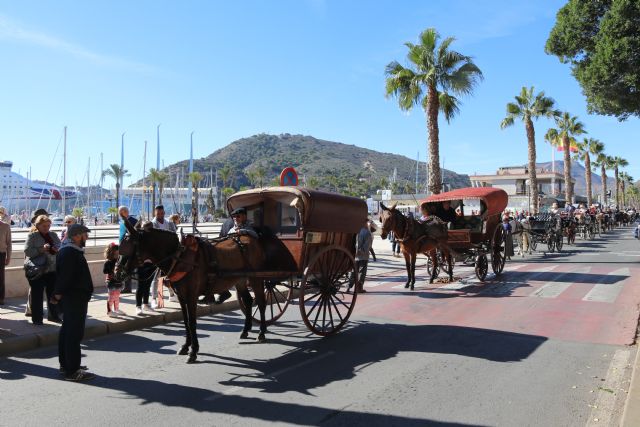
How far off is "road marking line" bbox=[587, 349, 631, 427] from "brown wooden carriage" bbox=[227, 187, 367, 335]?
391 cm

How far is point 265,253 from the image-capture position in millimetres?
8156

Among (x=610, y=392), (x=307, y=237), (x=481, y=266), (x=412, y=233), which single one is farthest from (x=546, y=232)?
(x=610, y=392)

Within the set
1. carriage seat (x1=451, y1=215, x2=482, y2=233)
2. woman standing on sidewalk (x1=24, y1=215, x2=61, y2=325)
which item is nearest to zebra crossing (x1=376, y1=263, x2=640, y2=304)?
carriage seat (x1=451, y1=215, x2=482, y2=233)

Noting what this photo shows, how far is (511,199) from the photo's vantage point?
69500 millimetres

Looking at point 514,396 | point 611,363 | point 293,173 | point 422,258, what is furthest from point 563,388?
point 422,258

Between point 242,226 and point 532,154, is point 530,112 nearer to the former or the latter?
point 532,154

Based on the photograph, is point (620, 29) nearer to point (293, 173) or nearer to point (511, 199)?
point (293, 173)

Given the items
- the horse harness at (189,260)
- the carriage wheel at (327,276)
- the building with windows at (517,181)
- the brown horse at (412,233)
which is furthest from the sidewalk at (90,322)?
the building with windows at (517,181)

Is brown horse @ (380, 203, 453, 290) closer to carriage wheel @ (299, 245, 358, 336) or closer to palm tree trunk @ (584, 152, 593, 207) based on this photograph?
carriage wheel @ (299, 245, 358, 336)

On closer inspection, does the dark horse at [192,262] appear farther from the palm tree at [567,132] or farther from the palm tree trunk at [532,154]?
the palm tree at [567,132]

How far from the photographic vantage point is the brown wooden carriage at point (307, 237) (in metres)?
8.02

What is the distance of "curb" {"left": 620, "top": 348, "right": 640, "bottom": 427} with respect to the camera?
4624 millimetres

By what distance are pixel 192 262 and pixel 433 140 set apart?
19.6 metres

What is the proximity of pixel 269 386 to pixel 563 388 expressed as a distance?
11.1ft
